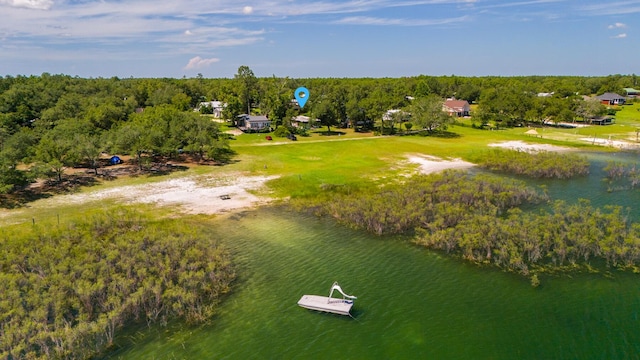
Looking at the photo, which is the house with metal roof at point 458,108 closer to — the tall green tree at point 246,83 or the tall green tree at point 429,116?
the tall green tree at point 429,116

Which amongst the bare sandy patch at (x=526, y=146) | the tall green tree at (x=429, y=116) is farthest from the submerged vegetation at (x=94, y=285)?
the tall green tree at (x=429, y=116)

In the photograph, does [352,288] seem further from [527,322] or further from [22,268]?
[22,268]

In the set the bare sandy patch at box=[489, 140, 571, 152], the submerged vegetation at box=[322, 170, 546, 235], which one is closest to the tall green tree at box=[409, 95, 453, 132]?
the bare sandy patch at box=[489, 140, 571, 152]

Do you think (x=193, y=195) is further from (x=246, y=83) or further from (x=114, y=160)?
(x=246, y=83)

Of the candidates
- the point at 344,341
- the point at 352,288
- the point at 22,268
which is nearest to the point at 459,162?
the point at 352,288

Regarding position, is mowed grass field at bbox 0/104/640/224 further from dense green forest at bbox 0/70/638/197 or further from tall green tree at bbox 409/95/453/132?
dense green forest at bbox 0/70/638/197
